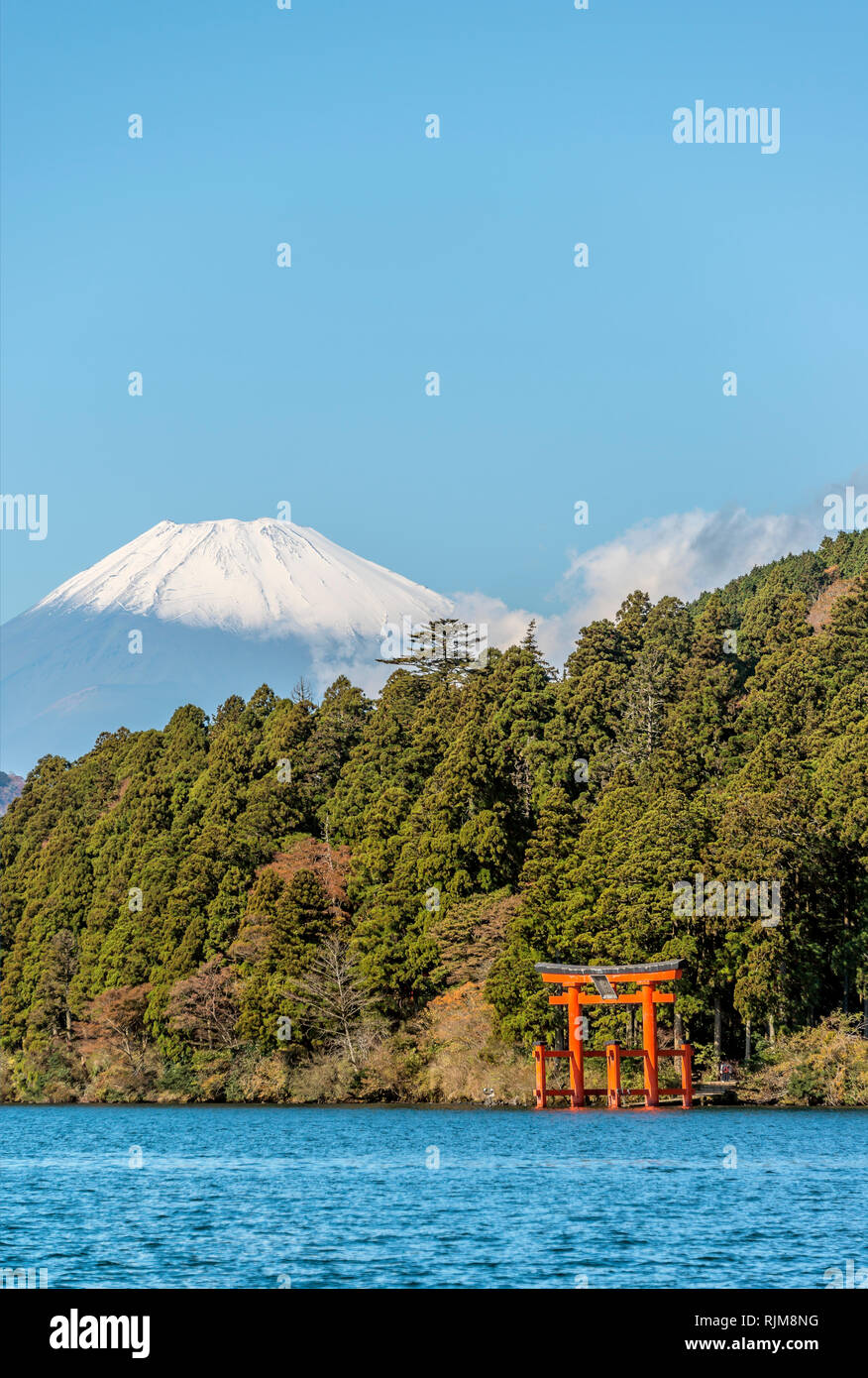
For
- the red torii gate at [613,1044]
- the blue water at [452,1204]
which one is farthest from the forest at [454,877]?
the blue water at [452,1204]

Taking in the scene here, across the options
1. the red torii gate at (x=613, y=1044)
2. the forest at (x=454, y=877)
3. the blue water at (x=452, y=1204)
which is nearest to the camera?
→ the blue water at (x=452, y=1204)

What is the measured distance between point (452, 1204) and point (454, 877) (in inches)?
1221

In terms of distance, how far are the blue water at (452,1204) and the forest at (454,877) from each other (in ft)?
27.2

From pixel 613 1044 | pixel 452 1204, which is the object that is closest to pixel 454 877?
pixel 613 1044

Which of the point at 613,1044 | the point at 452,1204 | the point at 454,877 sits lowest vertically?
the point at 452,1204

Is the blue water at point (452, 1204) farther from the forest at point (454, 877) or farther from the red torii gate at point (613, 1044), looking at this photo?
the forest at point (454, 877)

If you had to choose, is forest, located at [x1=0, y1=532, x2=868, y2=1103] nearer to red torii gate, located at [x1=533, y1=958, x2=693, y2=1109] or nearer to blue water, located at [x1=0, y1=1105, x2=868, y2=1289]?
red torii gate, located at [x1=533, y1=958, x2=693, y2=1109]

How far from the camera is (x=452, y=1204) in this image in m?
25.8

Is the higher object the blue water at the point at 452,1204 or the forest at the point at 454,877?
the forest at the point at 454,877

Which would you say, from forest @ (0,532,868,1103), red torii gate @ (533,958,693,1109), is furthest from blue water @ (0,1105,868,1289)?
forest @ (0,532,868,1103)

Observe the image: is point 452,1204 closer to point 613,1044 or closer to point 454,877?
point 613,1044

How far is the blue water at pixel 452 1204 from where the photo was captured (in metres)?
20.1
